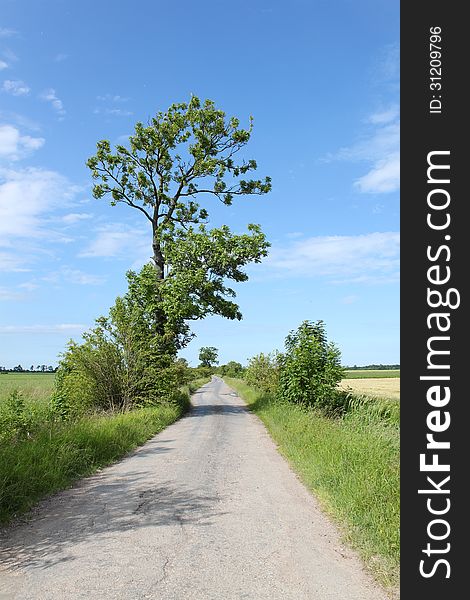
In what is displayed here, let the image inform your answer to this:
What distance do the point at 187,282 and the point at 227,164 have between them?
8.28 meters

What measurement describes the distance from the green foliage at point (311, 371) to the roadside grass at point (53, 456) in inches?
292

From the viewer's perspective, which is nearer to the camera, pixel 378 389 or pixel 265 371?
pixel 265 371

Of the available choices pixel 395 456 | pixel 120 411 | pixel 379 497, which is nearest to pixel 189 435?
pixel 120 411

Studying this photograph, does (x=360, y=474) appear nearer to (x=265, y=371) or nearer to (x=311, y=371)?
(x=311, y=371)

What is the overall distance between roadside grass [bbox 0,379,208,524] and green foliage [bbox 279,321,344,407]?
24.3 ft

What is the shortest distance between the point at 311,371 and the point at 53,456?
41.8 ft

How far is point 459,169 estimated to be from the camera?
403 centimetres

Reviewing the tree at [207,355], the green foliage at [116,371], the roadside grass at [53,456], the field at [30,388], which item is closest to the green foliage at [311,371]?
the green foliage at [116,371]

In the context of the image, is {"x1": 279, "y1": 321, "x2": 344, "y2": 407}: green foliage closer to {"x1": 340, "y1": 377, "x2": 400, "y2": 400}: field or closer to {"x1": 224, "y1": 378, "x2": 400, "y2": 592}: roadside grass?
{"x1": 340, "y1": 377, "x2": 400, "y2": 400}: field

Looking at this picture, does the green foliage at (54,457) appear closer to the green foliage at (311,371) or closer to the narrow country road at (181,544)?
the narrow country road at (181,544)

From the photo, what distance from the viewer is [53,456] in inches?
356

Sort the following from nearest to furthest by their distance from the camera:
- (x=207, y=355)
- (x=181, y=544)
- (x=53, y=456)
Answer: (x=181, y=544) < (x=53, y=456) < (x=207, y=355)

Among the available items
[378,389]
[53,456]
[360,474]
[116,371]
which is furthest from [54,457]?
[378,389]

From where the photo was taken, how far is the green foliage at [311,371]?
65.0 feet
